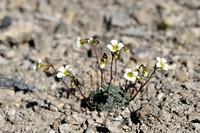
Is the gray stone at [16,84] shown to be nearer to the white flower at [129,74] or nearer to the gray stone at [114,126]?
the gray stone at [114,126]

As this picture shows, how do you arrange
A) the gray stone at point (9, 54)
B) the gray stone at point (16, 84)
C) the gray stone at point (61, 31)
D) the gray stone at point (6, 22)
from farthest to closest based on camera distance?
the gray stone at point (61, 31) → the gray stone at point (6, 22) → the gray stone at point (9, 54) → the gray stone at point (16, 84)

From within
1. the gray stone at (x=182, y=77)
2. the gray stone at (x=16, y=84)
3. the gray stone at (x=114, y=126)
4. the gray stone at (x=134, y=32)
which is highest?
the gray stone at (x=134, y=32)

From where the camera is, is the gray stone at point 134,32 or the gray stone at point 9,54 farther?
the gray stone at point 134,32

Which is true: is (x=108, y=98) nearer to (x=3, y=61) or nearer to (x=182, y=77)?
(x=182, y=77)

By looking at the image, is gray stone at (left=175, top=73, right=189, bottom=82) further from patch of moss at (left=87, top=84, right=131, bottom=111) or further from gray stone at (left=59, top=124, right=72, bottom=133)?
gray stone at (left=59, top=124, right=72, bottom=133)

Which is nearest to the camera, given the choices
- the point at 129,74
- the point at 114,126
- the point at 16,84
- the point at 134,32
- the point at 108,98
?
the point at 129,74

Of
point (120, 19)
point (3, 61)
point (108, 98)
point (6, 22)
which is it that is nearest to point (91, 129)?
point (108, 98)

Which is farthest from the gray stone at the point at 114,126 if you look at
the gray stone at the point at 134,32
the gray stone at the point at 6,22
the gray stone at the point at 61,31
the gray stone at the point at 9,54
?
the gray stone at the point at 6,22

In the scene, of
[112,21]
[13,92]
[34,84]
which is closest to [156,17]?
[112,21]

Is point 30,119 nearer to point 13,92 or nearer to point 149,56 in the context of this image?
point 13,92
